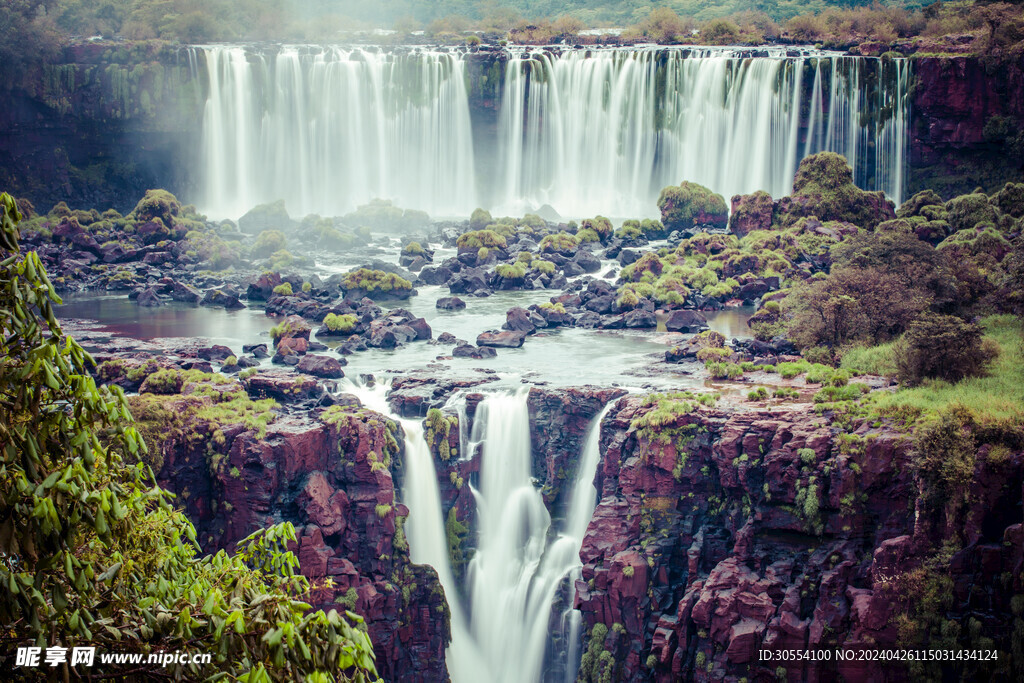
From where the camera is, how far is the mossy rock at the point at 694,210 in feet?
147

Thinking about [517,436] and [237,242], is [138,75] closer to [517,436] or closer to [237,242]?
[237,242]

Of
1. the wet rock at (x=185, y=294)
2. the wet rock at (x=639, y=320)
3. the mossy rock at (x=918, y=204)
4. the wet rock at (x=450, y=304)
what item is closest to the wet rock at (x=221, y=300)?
the wet rock at (x=185, y=294)

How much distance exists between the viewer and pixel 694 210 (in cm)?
4481

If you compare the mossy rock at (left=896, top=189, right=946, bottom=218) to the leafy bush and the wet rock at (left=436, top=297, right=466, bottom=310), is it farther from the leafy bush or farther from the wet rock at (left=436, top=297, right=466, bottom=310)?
the leafy bush

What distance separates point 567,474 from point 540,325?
1029 centimetres

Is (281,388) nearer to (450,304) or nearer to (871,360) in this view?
(450,304)

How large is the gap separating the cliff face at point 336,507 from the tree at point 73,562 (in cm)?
1203

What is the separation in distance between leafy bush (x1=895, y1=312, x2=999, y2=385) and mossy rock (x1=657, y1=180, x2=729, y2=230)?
2512 cm

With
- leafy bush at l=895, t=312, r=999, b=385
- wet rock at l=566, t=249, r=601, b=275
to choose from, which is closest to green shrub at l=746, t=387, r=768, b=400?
leafy bush at l=895, t=312, r=999, b=385

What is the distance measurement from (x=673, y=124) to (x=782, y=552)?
3752 centimetres

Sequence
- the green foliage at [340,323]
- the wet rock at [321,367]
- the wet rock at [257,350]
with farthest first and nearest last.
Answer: the green foliage at [340,323] < the wet rock at [257,350] < the wet rock at [321,367]

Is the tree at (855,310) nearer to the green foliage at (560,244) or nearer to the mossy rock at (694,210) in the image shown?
the green foliage at (560,244)

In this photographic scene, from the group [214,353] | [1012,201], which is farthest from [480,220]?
[1012,201]

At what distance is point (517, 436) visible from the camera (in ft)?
71.0
